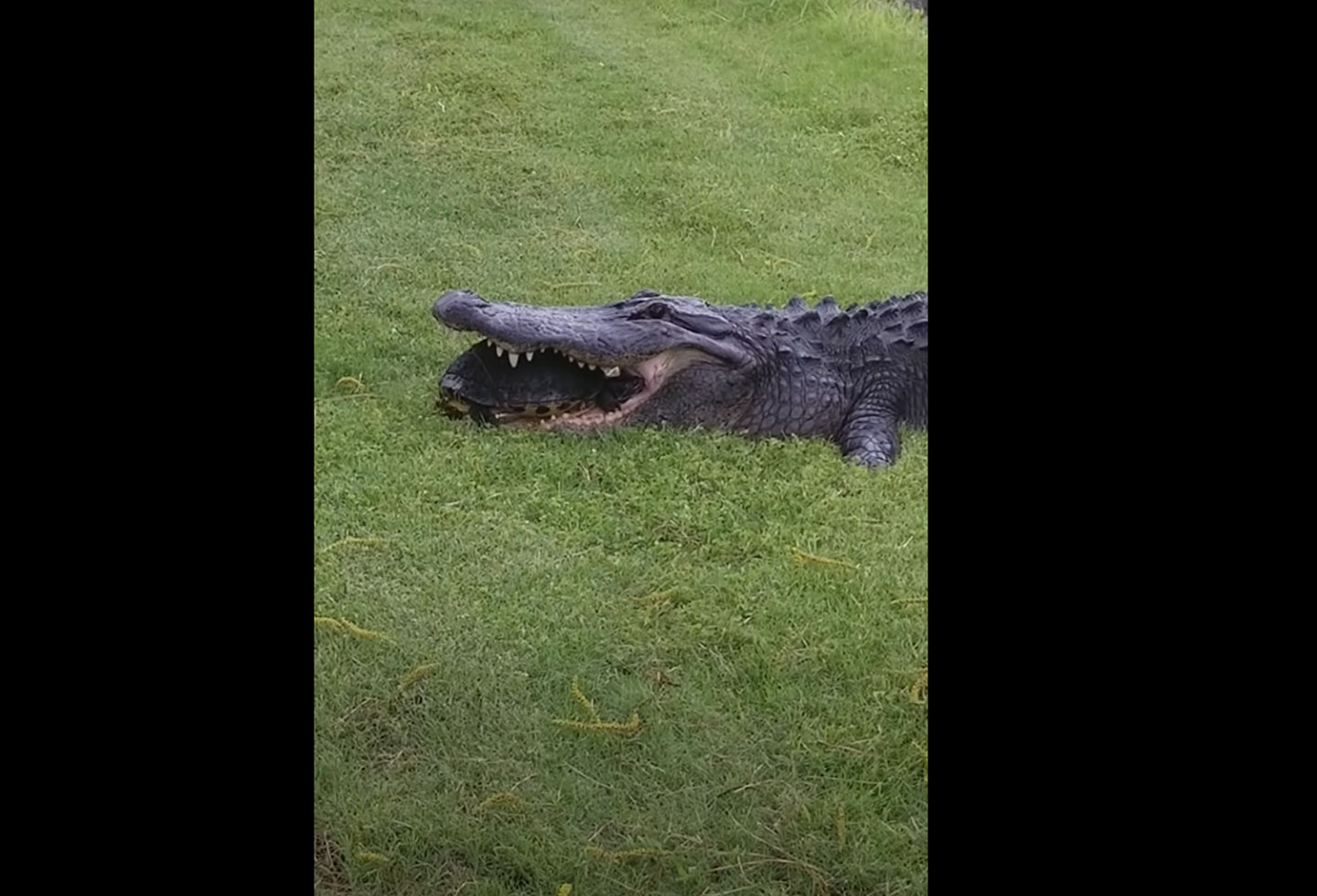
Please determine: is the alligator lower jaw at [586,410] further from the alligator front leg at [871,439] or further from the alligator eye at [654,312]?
the alligator front leg at [871,439]

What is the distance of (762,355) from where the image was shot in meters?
2.91

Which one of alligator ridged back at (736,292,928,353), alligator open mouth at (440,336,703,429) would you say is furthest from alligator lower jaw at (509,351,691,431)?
alligator ridged back at (736,292,928,353)

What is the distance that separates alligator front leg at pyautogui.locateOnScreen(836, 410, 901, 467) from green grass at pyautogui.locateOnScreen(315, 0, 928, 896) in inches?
1.6

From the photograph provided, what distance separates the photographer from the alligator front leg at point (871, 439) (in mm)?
2443

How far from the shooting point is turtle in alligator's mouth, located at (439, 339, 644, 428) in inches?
98.4

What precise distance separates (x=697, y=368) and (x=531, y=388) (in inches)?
14.6

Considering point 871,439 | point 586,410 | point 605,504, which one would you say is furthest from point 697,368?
point 605,504

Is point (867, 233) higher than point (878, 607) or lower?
higher

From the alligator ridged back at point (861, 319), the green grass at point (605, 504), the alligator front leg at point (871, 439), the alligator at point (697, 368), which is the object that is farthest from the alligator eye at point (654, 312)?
the alligator front leg at point (871, 439)

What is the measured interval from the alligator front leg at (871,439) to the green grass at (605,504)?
0.13 ft

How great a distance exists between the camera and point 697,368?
9.18 feet
